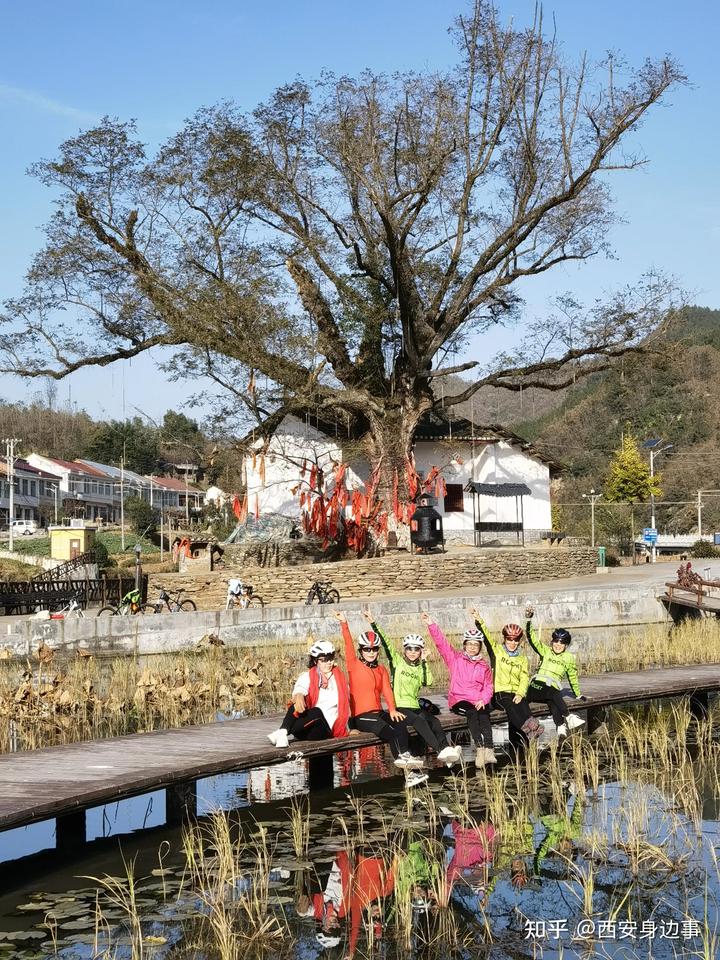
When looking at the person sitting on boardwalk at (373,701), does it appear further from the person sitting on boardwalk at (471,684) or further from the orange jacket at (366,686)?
the person sitting on boardwalk at (471,684)

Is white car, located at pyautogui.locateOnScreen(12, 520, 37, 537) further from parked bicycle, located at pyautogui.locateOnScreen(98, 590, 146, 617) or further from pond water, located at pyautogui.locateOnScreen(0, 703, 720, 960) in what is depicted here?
pond water, located at pyautogui.locateOnScreen(0, 703, 720, 960)

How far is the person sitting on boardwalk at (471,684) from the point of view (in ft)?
37.6

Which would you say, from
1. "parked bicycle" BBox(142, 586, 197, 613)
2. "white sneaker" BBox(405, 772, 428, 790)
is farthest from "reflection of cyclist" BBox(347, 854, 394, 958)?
"parked bicycle" BBox(142, 586, 197, 613)

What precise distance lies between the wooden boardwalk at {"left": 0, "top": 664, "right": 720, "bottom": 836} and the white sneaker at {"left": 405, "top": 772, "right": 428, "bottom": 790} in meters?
0.58

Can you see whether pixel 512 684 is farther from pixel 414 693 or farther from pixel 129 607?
pixel 129 607

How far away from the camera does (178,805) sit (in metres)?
10.4

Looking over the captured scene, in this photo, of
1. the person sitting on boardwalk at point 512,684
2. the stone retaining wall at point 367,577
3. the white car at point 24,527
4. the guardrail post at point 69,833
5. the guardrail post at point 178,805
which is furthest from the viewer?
the white car at point 24,527

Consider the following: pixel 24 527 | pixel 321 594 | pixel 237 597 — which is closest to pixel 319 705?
pixel 321 594

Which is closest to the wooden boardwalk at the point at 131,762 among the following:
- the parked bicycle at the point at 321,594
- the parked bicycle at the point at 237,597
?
the parked bicycle at the point at 321,594

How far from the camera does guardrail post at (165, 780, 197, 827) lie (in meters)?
10.2

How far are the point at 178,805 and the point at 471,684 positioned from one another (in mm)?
3102

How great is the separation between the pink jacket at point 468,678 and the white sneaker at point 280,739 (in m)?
1.87

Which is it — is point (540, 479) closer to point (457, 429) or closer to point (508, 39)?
point (457, 429)

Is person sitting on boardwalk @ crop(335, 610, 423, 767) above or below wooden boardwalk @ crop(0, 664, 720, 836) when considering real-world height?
above
